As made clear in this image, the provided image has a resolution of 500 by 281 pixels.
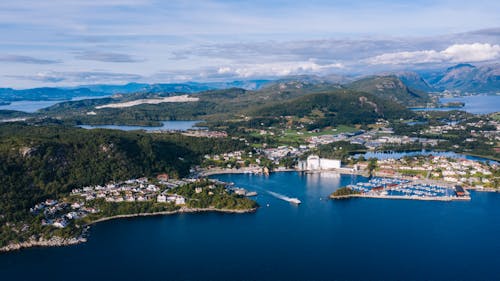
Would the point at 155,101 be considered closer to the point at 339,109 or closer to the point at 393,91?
the point at 339,109

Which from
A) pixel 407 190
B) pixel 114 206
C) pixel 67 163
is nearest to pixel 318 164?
pixel 407 190

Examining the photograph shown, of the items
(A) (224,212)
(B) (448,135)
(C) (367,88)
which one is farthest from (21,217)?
(C) (367,88)

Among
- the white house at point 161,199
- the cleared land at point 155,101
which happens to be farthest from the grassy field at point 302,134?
the cleared land at point 155,101

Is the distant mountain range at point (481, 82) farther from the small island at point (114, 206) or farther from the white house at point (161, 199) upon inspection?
the white house at point (161, 199)

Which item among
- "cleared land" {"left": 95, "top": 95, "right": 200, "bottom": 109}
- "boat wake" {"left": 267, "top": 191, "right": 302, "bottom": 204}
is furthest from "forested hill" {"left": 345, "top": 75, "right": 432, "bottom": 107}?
"boat wake" {"left": 267, "top": 191, "right": 302, "bottom": 204}

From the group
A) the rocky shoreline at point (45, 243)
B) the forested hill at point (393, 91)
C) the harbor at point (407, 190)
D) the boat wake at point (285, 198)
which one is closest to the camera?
the rocky shoreline at point (45, 243)
